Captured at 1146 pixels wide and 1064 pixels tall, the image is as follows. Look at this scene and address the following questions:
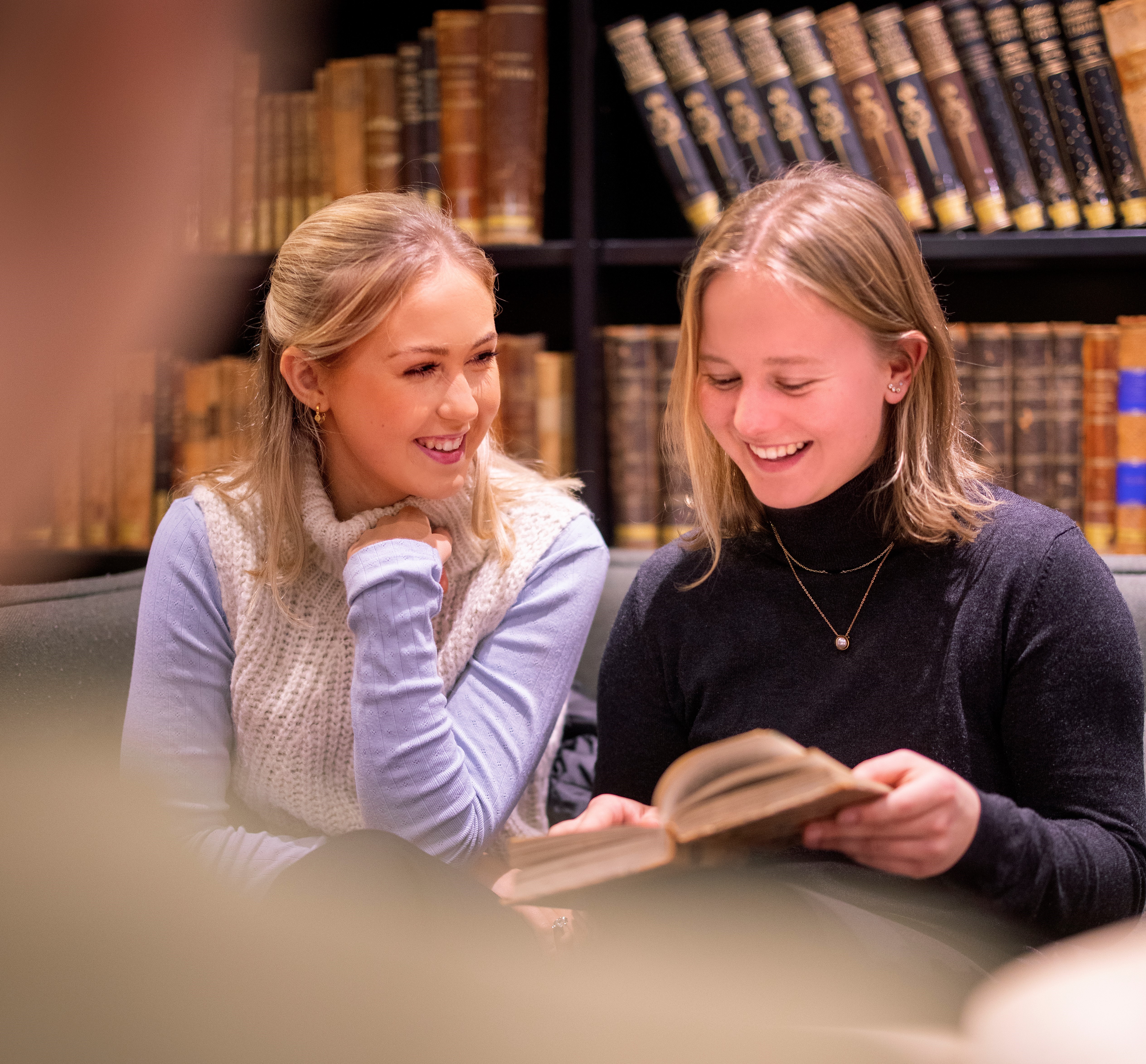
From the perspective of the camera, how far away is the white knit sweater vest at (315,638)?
98 cm

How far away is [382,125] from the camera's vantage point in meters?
1.51

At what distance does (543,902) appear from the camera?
0.61 m

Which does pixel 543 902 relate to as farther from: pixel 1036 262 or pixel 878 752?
pixel 1036 262

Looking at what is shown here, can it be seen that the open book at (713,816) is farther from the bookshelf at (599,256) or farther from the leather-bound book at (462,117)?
the leather-bound book at (462,117)

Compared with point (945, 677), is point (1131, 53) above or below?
above

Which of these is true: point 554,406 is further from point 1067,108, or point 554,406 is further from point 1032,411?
point 1067,108

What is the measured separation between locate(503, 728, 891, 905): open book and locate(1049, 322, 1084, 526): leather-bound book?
96cm

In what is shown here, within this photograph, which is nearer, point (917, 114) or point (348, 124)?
point (917, 114)

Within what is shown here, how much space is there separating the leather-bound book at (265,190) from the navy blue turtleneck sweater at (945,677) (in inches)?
34.4

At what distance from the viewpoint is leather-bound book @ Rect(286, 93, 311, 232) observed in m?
1.54

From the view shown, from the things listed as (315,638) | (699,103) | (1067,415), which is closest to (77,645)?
(315,638)

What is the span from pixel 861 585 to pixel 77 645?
2.62ft

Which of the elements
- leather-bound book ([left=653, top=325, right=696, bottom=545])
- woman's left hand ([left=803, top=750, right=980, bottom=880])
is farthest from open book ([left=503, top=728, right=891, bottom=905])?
leather-bound book ([left=653, top=325, right=696, bottom=545])

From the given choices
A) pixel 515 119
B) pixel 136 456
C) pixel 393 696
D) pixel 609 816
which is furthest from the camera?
pixel 136 456
